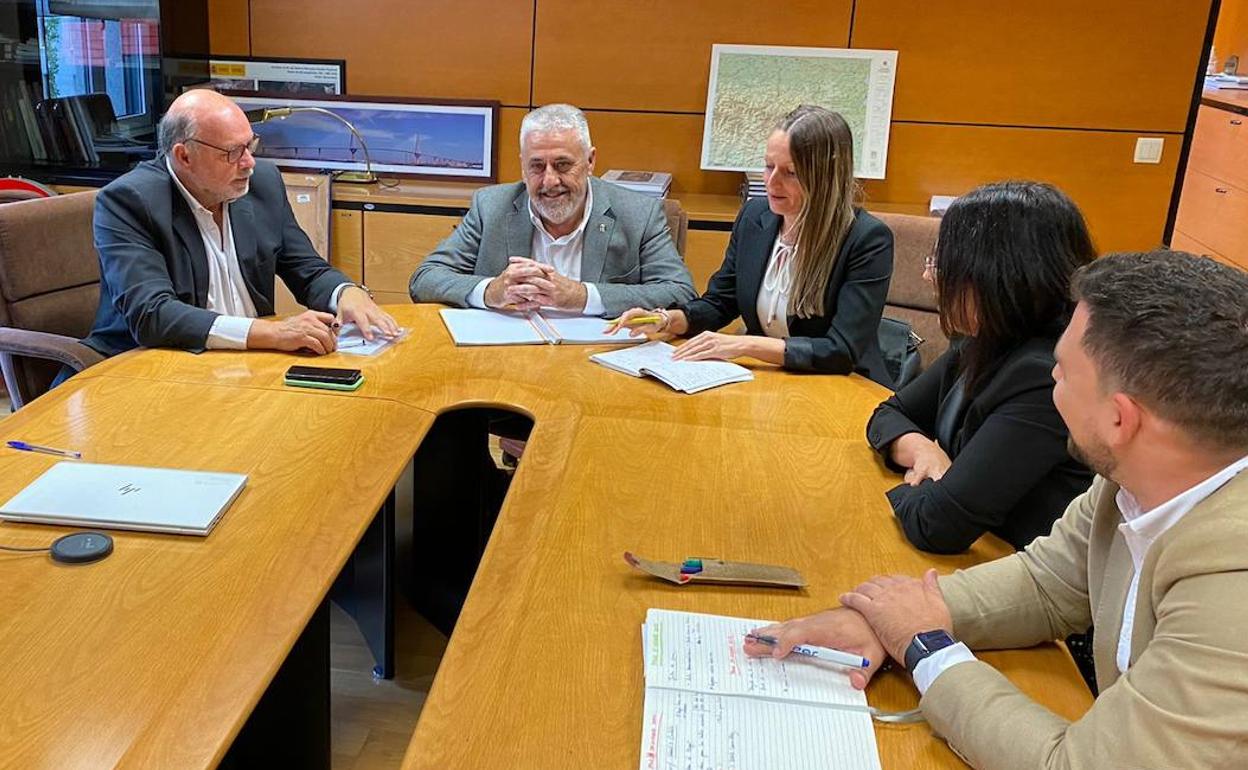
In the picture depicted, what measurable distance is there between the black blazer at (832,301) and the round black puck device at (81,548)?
1.49m

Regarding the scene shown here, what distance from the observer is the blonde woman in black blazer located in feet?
7.83

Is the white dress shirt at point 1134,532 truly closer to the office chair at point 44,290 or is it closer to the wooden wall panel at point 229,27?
the office chair at point 44,290

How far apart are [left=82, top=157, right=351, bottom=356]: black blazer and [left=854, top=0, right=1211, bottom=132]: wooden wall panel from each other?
252 cm

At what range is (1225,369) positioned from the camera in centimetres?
97

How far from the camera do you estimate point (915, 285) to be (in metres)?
3.01

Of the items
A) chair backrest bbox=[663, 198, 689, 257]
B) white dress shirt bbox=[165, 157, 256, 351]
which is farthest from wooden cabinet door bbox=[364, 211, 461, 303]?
white dress shirt bbox=[165, 157, 256, 351]

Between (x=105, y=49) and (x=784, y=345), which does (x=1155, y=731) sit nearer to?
(x=784, y=345)

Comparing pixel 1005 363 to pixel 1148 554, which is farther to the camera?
pixel 1005 363

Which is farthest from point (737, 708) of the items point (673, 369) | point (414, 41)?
point (414, 41)

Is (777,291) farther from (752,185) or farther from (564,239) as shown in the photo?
(752,185)

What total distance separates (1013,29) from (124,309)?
3.44 m

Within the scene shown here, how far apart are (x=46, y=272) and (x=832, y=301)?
2020mm

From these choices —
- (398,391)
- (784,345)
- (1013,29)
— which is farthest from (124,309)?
(1013,29)

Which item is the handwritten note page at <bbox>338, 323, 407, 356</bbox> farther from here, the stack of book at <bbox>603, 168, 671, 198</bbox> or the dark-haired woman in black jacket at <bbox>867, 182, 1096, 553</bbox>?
the stack of book at <bbox>603, 168, 671, 198</bbox>
